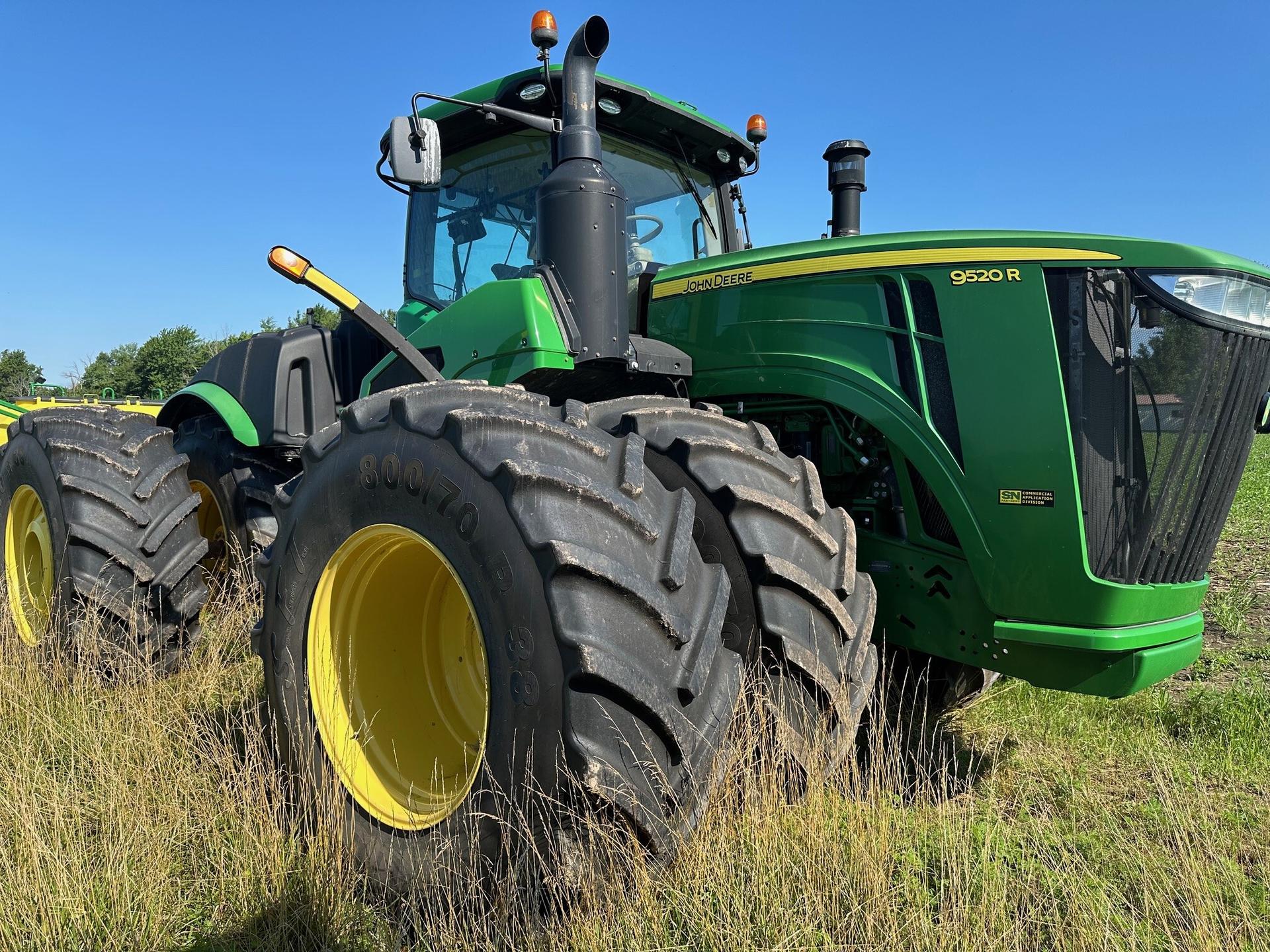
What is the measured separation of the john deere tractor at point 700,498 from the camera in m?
2.00

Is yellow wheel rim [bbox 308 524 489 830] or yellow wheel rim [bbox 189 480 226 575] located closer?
yellow wheel rim [bbox 308 524 489 830]

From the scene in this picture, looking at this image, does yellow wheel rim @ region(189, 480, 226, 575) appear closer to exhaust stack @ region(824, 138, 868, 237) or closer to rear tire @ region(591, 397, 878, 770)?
rear tire @ region(591, 397, 878, 770)

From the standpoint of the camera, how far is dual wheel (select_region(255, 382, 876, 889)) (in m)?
1.93

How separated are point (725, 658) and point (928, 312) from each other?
1.36 metres

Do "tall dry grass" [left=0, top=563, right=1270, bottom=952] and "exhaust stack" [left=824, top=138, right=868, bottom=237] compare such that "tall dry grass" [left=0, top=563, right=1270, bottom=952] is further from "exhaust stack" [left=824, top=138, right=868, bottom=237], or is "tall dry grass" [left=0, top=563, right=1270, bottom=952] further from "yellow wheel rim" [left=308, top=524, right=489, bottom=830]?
"exhaust stack" [left=824, top=138, right=868, bottom=237]

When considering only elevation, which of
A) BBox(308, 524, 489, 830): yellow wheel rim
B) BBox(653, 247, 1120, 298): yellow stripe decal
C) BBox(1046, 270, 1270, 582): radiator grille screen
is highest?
BBox(653, 247, 1120, 298): yellow stripe decal

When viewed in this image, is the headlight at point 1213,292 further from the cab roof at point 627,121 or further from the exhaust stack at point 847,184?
the cab roof at point 627,121

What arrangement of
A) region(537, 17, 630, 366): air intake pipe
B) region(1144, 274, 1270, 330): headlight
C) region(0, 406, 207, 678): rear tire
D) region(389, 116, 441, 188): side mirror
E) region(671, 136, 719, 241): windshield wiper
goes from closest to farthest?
1. region(1144, 274, 1270, 330): headlight
2. region(389, 116, 441, 188): side mirror
3. region(537, 17, 630, 366): air intake pipe
4. region(0, 406, 207, 678): rear tire
5. region(671, 136, 719, 241): windshield wiper

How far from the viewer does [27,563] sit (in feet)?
15.3

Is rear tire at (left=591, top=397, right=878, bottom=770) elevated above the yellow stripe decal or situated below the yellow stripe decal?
below

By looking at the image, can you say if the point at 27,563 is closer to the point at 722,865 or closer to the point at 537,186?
the point at 537,186

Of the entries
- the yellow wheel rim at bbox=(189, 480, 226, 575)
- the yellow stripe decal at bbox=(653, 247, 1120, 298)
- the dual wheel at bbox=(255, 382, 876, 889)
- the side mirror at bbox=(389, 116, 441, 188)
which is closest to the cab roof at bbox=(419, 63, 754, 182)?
the side mirror at bbox=(389, 116, 441, 188)

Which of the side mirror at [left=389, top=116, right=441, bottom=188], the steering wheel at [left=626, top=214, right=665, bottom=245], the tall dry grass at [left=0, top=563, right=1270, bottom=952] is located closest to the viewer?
the tall dry grass at [left=0, top=563, right=1270, bottom=952]

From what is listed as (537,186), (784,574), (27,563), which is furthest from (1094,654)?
(27,563)
